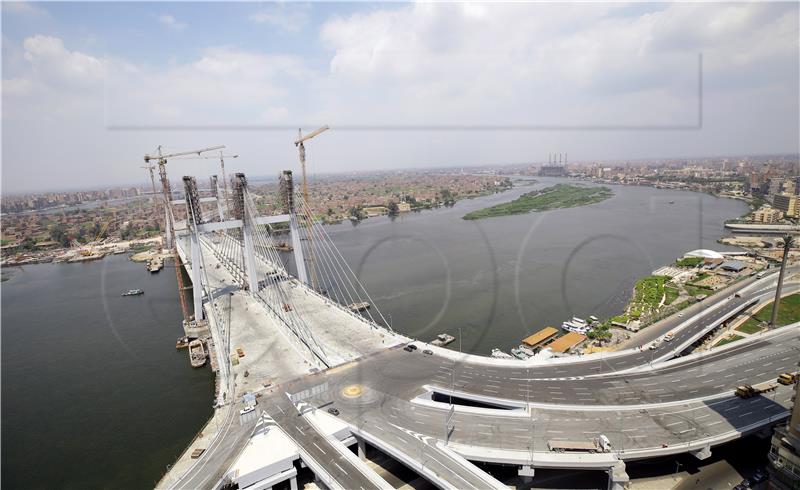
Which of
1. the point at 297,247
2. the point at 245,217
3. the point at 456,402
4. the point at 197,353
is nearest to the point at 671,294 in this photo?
the point at 456,402

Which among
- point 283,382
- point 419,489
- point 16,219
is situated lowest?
point 419,489

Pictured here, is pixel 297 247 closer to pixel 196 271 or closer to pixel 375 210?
pixel 196 271

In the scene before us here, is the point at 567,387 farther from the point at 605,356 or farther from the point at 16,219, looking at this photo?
the point at 16,219

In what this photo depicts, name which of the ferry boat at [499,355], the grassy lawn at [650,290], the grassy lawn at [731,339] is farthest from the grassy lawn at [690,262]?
the ferry boat at [499,355]

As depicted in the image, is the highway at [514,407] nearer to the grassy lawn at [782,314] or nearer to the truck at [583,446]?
the truck at [583,446]

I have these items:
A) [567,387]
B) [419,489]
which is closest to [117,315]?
[419,489]

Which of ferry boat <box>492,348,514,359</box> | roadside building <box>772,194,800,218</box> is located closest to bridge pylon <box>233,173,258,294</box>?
ferry boat <box>492,348,514,359</box>

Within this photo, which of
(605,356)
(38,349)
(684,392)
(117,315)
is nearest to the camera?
(684,392)

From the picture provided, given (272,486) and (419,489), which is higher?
(272,486)

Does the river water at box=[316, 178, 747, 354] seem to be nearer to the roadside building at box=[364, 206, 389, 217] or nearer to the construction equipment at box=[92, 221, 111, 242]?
the roadside building at box=[364, 206, 389, 217]
